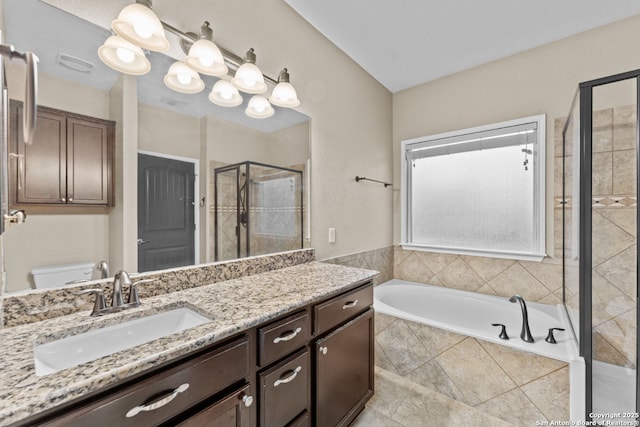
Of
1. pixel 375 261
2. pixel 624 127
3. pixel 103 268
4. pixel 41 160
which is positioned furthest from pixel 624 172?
pixel 41 160

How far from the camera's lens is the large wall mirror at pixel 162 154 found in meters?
0.93

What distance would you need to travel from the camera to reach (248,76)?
4.88 ft

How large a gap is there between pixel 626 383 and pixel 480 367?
654mm

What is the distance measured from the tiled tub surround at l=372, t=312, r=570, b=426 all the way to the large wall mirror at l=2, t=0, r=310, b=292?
3.50 ft

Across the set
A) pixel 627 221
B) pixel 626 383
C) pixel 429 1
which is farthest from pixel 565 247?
pixel 429 1

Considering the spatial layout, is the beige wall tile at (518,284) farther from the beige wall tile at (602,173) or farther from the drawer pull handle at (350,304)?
the drawer pull handle at (350,304)

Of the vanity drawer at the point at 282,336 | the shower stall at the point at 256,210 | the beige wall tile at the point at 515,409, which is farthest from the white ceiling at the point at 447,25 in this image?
the beige wall tile at the point at 515,409

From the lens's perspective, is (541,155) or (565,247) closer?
(565,247)

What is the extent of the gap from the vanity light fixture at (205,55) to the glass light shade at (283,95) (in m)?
0.40

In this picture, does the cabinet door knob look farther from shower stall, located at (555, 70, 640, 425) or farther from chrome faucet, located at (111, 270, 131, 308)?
shower stall, located at (555, 70, 640, 425)

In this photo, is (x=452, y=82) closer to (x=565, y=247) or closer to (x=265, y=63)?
(x=565, y=247)

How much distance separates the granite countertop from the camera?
1.84 ft

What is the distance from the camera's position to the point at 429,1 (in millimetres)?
1756

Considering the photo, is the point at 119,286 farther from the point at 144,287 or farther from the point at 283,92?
the point at 283,92
